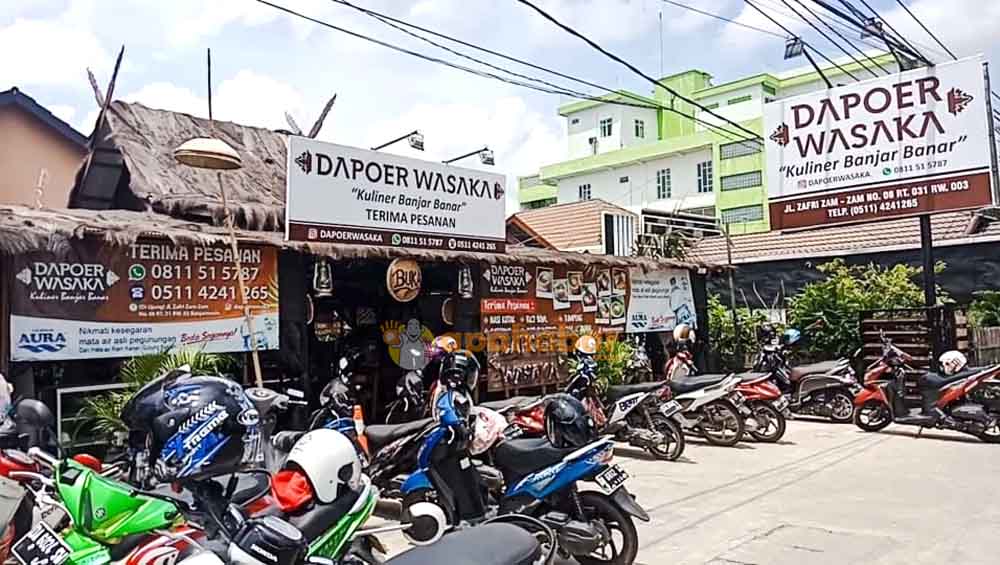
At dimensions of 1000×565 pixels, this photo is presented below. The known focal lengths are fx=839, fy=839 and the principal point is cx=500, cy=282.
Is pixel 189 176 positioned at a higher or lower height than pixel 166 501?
higher

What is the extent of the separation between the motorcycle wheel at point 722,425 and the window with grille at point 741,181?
29101mm

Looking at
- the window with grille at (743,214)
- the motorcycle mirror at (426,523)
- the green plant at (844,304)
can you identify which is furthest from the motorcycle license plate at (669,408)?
the window with grille at (743,214)

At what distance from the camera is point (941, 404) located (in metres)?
9.56

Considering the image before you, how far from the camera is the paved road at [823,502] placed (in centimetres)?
515

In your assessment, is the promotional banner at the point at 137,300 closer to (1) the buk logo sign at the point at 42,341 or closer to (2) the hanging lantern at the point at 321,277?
(1) the buk logo sign at the point at 42,341

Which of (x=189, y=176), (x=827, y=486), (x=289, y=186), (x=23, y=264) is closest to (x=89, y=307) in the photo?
(x=23, y=264)

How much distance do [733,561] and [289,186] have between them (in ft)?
16.3

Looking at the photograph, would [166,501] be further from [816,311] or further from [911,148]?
[816,311]

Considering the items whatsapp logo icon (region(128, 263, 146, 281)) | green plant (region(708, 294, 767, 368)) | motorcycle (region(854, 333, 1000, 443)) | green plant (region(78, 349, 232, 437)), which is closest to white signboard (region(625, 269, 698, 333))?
green plant (region(708, 294, 767, 368))

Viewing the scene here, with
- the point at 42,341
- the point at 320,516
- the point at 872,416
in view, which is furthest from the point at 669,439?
the point at 320,516

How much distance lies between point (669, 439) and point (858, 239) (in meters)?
10.5

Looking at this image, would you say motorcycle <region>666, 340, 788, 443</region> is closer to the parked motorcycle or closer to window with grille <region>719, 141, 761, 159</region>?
the parked motorcycle

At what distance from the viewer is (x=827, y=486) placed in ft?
23.5

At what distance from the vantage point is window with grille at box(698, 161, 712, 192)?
38562mm
